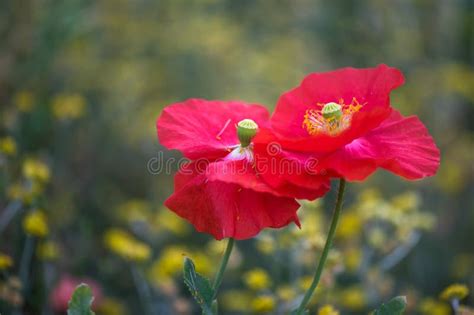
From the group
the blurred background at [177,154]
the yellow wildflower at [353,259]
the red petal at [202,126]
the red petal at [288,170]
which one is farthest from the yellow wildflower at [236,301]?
the red petal at [288,170]

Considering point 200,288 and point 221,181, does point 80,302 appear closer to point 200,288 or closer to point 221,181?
point 200,288

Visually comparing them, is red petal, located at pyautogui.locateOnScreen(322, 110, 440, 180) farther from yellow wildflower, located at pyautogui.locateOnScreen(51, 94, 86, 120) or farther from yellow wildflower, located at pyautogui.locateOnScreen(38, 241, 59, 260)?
yellow wildflower, located at pyautogui.locateOnScreen(51, 94, 86, 120)

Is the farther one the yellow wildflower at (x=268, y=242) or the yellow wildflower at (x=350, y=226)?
the yellow wildflower at (x=350, y=226)

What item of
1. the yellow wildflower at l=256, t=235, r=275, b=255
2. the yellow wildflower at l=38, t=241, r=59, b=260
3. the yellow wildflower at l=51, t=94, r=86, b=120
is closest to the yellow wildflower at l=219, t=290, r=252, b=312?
the yellow wildflower at l=256, t=235, r=275, b=255

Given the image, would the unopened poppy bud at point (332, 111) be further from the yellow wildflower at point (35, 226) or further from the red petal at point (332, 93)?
the yellow wildflower at point (35, 226)

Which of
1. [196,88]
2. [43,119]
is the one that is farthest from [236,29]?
[43,119]

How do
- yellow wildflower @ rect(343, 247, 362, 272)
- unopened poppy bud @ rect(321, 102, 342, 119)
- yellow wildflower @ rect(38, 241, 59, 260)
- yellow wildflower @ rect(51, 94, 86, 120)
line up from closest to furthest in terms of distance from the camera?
unopened poppy bud @ rect(321, 102, 342, 119), yellow wildflower @ rect(38, 241, 59, 260), yellow wildflower @ rect(343, 247, 362, 272), yellow wildflower @ rect(51, 94, 86, 120)
